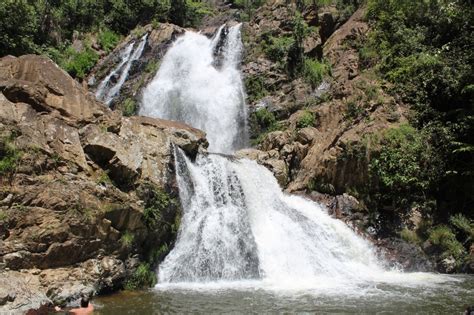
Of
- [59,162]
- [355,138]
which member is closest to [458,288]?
[355,138]

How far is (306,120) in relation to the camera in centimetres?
2391

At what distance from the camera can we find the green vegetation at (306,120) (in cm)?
2383

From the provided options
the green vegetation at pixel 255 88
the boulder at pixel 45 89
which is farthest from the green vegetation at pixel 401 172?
the boulder at pixel 45 89

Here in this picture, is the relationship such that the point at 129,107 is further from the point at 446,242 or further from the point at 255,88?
the point at 446,242

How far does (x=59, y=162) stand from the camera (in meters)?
13.1

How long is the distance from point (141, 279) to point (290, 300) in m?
4.69

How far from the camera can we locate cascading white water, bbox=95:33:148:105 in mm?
31016

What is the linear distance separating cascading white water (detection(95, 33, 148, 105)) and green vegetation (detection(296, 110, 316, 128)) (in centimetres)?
1306

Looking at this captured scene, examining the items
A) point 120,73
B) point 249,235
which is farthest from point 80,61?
point 249,235

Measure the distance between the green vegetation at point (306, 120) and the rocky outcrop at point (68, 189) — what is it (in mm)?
9142

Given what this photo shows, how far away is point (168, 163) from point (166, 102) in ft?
42.1

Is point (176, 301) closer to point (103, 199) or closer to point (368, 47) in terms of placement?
point (103, 199)

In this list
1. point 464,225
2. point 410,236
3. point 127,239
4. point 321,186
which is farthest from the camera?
point 321,186

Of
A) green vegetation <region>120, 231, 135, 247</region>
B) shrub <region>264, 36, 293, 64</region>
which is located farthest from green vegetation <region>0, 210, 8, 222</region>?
shrub <region>264, 36, 293, 64</region>
